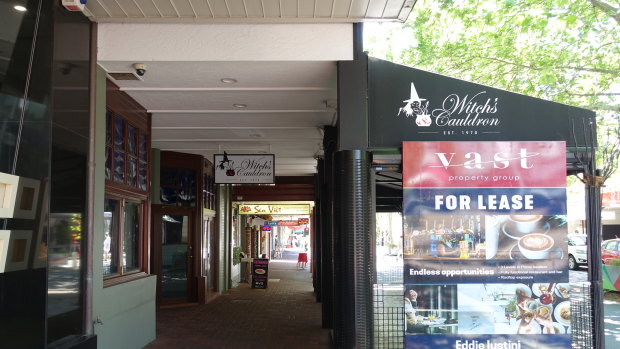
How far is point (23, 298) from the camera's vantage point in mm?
4102

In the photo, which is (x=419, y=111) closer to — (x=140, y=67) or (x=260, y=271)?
(x=140, y=67)

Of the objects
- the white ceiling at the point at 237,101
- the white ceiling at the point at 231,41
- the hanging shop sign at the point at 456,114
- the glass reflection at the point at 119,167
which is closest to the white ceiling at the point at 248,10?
the white ceiling at the point at 231,41

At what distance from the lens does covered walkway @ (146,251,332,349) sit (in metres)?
8.66

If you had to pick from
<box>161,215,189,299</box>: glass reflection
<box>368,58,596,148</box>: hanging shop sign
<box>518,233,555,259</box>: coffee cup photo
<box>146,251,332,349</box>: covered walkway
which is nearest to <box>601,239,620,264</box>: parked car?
<box>146,251,332,349</box>: covered walkway

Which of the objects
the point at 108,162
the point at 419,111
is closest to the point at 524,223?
the point at 419,111

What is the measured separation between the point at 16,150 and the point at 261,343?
5.56 metres

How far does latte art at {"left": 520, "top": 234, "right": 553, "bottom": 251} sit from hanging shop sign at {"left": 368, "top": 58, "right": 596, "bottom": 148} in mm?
1016

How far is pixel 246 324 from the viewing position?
34.0 feet

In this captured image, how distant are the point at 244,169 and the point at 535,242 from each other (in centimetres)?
620

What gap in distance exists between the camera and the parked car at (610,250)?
16109mm

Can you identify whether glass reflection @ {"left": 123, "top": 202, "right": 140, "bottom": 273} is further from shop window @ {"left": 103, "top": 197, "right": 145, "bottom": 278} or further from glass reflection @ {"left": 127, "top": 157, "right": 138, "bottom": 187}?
glass reflection @ {"left": 127, "top": 157, "right": 138, "bottom": 187}

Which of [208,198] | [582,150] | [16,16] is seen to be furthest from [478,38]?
[16,16]

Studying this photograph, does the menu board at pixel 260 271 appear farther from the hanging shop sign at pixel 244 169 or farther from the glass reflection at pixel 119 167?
the glass reflection at pixel 119 167

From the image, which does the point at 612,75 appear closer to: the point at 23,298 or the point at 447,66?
the point at 447,66
